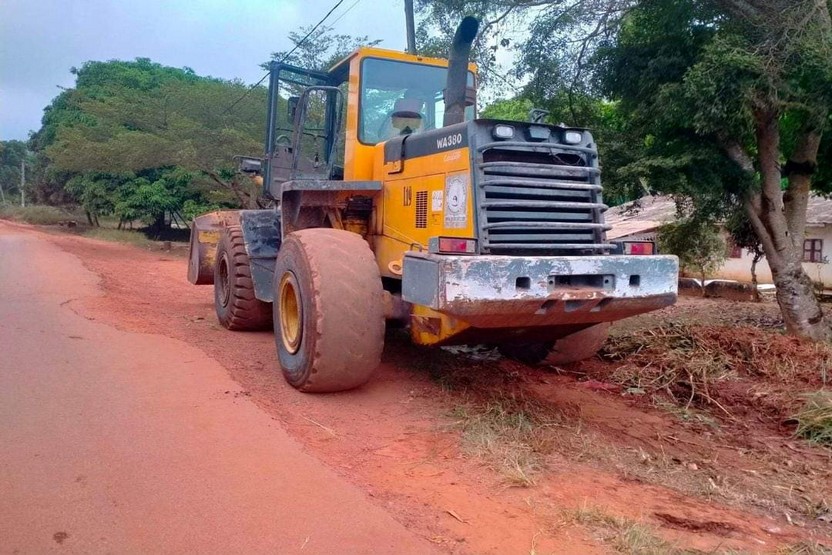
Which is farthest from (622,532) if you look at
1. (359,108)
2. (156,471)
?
(359,108)

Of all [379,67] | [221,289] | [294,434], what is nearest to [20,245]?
[221,289]

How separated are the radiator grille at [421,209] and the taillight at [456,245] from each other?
2.81ft

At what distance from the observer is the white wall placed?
Result: 19359 mm

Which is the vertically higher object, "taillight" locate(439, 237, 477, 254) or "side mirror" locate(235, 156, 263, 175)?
"side mirror" locate(235, 156, 263, 175)

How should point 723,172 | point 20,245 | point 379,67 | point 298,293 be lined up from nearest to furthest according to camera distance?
point 298,293 → point 379,67 → point 723,172 → point 20,245

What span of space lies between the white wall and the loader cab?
13.5 m

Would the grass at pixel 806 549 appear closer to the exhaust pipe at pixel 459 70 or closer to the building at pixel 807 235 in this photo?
the exhaust pipe at pixel 459 70

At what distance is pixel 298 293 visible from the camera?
236 inches

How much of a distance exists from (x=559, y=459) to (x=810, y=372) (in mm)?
3787

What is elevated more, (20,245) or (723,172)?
(723,172)

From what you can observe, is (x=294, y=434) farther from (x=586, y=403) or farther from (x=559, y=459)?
(x=586, y=403)

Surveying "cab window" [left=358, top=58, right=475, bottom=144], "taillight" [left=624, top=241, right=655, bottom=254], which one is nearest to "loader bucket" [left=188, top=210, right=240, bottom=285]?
"cab window" [left=358, top=58, right=475, bottom=144]

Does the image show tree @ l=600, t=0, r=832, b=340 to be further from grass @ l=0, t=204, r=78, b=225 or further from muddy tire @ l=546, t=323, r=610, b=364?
grass @ l=0, t=204, r=78, b=225

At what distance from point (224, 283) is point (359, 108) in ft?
11.6
